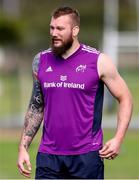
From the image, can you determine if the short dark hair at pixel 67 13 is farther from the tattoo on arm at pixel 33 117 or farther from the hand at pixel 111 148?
the hand at pixel 111 148

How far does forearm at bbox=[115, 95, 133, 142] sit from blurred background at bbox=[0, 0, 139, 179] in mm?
5948

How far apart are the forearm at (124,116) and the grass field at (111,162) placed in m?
5.91

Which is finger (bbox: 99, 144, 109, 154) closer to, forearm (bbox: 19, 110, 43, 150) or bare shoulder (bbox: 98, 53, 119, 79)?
bare shoulder (bbox: 98, 53, 119, 79)

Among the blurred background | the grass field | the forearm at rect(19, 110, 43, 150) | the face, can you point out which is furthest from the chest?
the blurred background

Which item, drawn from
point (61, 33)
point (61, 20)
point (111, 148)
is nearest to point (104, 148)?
point (111, 148)

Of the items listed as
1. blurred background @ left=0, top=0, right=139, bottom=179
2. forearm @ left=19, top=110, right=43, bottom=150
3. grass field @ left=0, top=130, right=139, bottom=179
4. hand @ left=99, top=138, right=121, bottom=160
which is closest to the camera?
hand @ left=99, top=138, right=121, bottom=160

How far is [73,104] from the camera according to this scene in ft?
25.7

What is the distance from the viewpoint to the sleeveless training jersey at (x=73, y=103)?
7.86 meters

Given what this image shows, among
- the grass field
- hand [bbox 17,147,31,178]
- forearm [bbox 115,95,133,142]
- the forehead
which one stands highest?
the forehead

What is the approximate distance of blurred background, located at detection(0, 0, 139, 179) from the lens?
18.2 metres

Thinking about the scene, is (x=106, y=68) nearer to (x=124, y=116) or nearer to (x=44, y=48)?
(x=124, y=116)

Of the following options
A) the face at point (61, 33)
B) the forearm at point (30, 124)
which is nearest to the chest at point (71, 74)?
the face at point (61, 33)

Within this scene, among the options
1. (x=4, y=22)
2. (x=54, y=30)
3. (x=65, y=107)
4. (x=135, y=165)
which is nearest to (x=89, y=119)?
(x=65, y=107)

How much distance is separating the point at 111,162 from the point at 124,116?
28.9 feet
